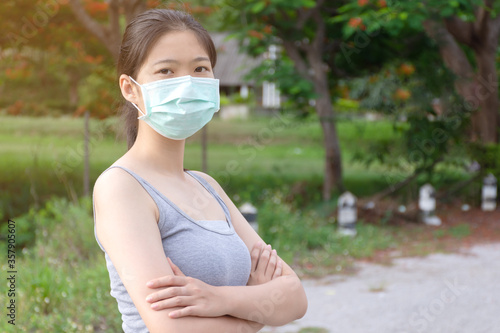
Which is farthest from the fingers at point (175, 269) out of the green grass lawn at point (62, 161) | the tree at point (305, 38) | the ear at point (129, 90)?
the tree at point (305, 38)

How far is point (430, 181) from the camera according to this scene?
10781 mm

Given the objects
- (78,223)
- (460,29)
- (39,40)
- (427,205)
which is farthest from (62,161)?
(460,29)

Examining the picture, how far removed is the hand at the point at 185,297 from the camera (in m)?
1.64

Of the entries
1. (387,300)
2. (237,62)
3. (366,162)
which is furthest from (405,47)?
(237,62)

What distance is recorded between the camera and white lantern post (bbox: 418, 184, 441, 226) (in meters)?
9.88

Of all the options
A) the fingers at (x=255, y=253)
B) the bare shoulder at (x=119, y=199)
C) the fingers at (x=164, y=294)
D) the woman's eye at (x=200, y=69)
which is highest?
the woman's eye at (x=200, y=69)

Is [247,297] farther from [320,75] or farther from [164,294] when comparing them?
[320,75]

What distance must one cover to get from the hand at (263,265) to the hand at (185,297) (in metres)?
0.30

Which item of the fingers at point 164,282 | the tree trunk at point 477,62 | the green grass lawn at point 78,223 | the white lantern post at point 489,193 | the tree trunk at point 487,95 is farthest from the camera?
the tree trunk at point 487,95

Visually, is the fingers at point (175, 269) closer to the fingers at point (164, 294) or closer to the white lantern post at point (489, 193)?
the fingers at point (164, 294)

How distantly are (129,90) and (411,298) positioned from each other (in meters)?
4.83

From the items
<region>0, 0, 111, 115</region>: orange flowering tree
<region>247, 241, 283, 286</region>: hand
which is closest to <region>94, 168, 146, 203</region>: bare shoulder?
<region>247, 241, 283, 286</region>: hand

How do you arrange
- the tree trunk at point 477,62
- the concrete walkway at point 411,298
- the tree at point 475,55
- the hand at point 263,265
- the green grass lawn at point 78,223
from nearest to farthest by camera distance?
the hand at point 263,265
the green grass lawn at point 78,223
the concrete walkway at point 411,298
the tree at point 475,55
the tree trunk at point 477,62

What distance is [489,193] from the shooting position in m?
11.2
